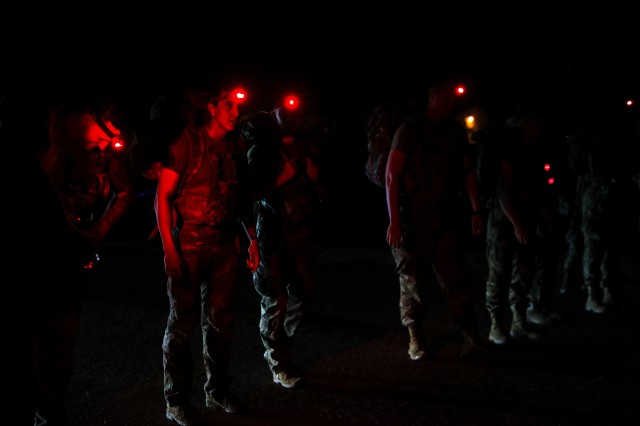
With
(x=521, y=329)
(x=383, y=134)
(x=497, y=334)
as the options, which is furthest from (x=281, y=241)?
(x=521, y=329)

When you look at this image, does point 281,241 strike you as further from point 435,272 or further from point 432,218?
point 435,272

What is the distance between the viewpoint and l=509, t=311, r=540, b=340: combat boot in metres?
7.05

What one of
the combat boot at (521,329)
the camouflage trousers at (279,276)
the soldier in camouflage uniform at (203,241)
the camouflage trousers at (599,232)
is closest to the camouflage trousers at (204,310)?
the soldier in camouflage uniform at (203,241)

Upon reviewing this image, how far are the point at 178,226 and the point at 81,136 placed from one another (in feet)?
2.65

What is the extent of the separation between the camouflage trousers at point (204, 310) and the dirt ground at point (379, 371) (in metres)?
0.30

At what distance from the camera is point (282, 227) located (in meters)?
5.70

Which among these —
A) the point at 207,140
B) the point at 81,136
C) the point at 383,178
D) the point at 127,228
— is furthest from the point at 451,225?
the point at 127,228

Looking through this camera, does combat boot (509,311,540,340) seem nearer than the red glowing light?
No

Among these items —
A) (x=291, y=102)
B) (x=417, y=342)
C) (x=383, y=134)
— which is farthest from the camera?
(x=383, y=134)

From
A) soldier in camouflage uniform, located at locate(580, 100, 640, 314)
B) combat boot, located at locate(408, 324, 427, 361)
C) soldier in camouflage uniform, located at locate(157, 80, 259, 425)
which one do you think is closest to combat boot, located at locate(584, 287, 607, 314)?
soldier in camouflage uniform, located at locate(580, 100, 640, 314)

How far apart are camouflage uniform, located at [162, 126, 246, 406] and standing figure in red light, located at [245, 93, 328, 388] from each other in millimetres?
634

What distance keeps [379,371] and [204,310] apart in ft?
5.68

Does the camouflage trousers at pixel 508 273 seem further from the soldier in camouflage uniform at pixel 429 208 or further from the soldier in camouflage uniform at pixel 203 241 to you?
the soldier in camouflage uniform at pixel 203 241

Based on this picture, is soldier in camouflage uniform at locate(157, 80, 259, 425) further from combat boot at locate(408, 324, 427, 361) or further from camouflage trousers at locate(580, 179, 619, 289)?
camouflage trousers at locate(580, 179, 619, 289)
